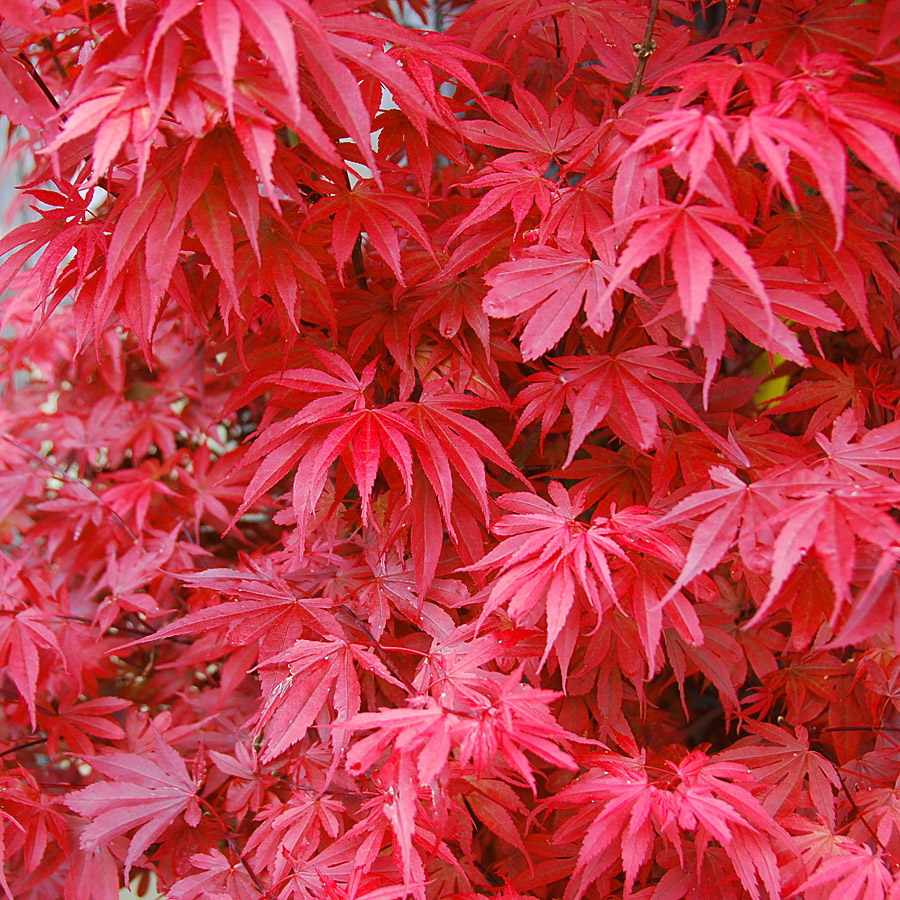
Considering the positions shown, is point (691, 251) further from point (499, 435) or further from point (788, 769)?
point (788, 769)

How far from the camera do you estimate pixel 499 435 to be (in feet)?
3.44

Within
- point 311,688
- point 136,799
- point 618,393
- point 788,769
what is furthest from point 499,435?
point 136,799

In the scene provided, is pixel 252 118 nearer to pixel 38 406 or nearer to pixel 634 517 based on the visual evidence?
pixel 634 517

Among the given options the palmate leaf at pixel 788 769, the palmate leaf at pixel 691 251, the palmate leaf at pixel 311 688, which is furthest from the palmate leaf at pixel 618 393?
the palmate leaf at pixel 788 769

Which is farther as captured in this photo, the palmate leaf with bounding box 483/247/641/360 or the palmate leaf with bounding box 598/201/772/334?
the palmate leaf with bounding box 483/247/641/360

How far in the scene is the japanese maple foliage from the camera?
61 cm

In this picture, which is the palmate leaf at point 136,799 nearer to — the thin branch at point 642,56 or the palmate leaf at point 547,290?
the palmate leaf at point 547,290

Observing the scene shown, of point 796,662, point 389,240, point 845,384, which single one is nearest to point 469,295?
point 389,240

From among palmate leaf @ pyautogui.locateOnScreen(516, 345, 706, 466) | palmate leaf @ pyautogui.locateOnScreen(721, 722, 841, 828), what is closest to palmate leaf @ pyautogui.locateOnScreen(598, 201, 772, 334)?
palmate leaf @ pyautogui.locateOnScreen(516, 345, 706, 466)

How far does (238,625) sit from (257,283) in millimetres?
379

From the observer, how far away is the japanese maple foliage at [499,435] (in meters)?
0.61

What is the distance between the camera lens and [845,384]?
969mm

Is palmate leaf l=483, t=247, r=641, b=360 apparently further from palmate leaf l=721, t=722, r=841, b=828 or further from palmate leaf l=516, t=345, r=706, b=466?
palmate leaf l=721, t=722, r=841, b=828

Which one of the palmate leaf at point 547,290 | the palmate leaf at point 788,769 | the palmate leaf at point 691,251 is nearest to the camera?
the palmate leaf at point 691,251
